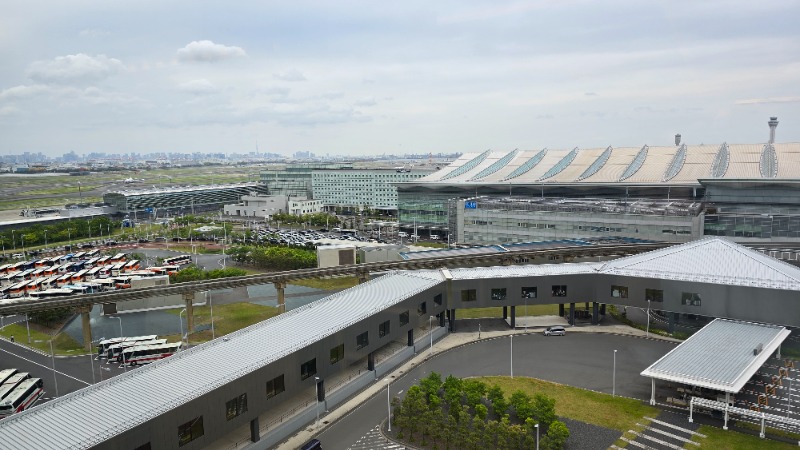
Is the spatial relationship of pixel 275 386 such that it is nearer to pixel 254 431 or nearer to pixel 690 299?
pixel 254 431

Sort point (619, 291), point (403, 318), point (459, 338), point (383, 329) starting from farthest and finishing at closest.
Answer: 1. point (619, 291)
2. point (459, 338)
3. point (403, 318)
4. point (383, 329)

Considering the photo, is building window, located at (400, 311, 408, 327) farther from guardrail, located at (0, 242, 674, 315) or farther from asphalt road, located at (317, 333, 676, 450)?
guardrail, located at (0, 242, 674, 315)

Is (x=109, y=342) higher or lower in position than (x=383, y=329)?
lower

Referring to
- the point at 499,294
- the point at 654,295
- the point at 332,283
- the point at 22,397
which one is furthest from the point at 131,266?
the point at 654,295

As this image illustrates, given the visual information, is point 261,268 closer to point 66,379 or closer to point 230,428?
point 66,379

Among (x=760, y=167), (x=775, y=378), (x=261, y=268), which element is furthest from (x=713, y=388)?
(x=760, y=167)

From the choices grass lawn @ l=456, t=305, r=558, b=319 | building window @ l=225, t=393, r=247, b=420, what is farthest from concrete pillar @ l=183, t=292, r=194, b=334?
building window @ l=225, t=393, r=247, b=420

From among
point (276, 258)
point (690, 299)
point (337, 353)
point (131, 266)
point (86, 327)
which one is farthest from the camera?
point (131, 266)

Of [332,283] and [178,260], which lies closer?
[332,283]
